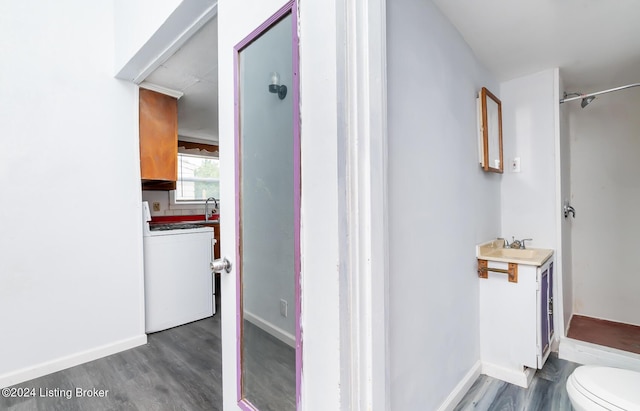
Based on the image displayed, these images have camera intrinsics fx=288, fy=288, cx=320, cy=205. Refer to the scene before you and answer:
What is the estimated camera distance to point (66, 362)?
81.7 inches

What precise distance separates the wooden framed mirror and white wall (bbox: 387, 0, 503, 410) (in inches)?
2.8

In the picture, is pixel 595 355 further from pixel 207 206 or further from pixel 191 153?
pixel 191 153

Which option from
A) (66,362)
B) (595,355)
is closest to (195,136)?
(66,362)

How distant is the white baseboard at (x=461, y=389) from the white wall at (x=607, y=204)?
1744 millimetres

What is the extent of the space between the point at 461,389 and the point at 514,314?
58 cm

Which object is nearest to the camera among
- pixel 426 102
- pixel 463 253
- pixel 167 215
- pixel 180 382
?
pixel 426 102

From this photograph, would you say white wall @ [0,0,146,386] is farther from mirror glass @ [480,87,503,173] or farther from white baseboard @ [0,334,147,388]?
mirror glass @ [480,87,503,173]

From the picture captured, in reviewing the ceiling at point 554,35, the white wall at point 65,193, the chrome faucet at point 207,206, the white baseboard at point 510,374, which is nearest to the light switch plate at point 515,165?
the ceiling at point 554,35

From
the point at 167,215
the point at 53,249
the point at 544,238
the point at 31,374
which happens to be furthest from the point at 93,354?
the point at 544,238

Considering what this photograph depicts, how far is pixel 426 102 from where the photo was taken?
138 cm

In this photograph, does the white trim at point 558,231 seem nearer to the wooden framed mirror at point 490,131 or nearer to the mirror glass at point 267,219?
the wooden framed mirror at point 490,131

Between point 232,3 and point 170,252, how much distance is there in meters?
2.30

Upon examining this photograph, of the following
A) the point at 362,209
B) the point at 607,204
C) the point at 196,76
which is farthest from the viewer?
the point at 607,204

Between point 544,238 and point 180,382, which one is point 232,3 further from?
point 544,238
